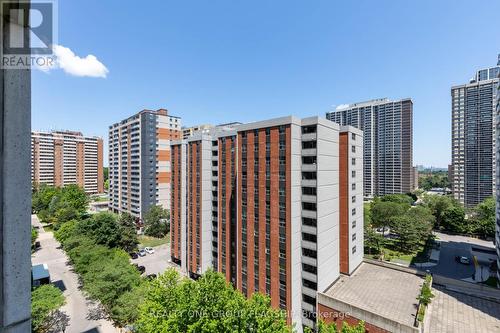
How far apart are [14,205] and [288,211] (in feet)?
75.0

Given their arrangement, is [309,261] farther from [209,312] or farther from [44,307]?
[44,307]

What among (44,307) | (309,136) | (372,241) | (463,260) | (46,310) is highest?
(309,136)

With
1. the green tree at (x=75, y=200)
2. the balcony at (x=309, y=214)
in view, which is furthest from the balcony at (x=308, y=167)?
the green tree at (x=75, y=200)

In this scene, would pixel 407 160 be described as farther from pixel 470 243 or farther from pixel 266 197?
pixel 266 197

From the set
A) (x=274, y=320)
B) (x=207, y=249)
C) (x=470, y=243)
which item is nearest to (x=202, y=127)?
(x=207, y=249)

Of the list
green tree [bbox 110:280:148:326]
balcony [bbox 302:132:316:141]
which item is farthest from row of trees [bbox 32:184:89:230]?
balcony [bbox 302:132:316:141]

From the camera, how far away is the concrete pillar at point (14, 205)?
11.8 feet

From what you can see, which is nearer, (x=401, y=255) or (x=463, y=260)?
(x=463, y=260)

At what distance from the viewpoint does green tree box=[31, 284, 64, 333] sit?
68.3 ft

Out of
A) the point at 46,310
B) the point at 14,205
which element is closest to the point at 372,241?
the point at 46,310

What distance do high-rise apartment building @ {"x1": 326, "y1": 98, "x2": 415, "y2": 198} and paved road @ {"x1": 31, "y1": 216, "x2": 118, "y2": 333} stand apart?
98028 mm

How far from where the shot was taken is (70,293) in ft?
103

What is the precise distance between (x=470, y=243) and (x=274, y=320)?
6218 centimetres

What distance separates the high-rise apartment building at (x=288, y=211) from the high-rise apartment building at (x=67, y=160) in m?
106
